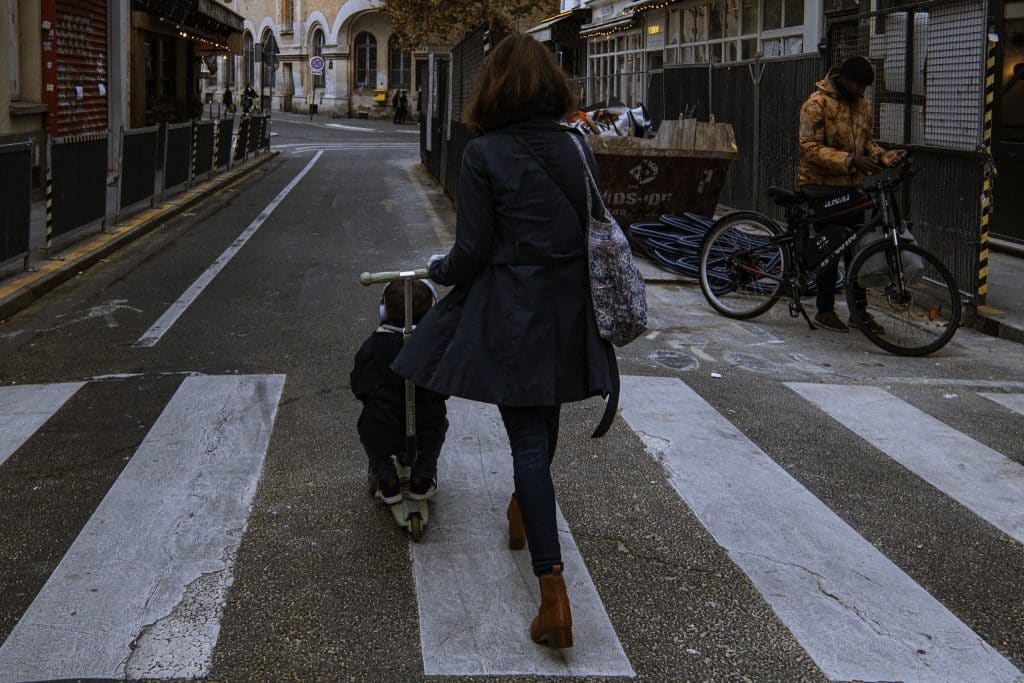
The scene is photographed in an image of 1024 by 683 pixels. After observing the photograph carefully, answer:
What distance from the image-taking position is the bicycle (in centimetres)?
788

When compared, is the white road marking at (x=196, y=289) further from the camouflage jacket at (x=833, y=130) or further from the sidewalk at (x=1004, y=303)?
the sidewalk at (x=1004, y=303)

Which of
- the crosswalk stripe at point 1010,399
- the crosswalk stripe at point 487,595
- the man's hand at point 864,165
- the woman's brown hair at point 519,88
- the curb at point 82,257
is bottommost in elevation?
the crosswalk stripe at point 487,595

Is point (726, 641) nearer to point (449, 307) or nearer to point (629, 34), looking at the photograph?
point (449, 307)

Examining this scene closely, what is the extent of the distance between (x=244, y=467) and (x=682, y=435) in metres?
2.12

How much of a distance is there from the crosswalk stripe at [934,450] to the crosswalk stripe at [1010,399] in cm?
59

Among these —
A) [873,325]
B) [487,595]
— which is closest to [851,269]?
[873,325]

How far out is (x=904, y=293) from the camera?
7.86m

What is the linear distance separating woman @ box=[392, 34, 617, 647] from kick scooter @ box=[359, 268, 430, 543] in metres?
0.43

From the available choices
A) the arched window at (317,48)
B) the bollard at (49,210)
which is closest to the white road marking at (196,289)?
the bollard at (49,210)

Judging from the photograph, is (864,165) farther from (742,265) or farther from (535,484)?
(535,484)

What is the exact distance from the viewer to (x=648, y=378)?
6.98m

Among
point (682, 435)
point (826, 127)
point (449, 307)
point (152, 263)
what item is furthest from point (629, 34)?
point (449, 307)

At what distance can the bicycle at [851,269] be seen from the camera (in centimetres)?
788

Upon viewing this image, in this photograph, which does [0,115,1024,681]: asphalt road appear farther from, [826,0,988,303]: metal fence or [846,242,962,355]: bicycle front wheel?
[826,0,988,303]: metal fence
